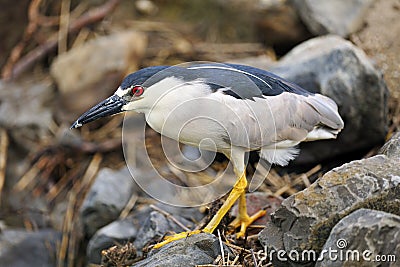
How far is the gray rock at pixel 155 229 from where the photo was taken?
283 centimetres

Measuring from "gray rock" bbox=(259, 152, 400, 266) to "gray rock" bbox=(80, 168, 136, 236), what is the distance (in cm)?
159

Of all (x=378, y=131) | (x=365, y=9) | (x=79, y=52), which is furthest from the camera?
(x=79, y=52)

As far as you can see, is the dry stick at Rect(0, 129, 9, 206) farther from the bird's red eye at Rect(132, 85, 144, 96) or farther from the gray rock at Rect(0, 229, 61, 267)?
the bird's red eye at Rect(132, 85, 144, 96)

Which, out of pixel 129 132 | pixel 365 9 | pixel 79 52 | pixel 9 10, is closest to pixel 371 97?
pixel 365 9

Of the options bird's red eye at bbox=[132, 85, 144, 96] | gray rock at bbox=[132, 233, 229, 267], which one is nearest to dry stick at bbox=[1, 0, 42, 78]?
bird's red eye at bbox=[132, 85, 144, 96]

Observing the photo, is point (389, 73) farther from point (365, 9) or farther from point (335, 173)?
point (335, 173)

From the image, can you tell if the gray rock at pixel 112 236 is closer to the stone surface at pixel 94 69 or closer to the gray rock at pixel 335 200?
the gray rock at pixel 335 200

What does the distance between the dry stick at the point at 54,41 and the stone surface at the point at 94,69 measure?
1.36ft

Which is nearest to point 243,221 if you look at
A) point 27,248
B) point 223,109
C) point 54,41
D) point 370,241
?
point 223,109

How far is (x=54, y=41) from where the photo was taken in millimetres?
4992

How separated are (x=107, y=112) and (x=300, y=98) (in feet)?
2.73

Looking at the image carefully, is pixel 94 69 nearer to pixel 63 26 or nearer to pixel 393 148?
pixel 63 26

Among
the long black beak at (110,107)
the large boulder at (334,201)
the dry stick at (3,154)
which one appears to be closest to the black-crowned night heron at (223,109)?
the long black beak at (110,107)

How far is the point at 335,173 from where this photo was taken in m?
2.07
